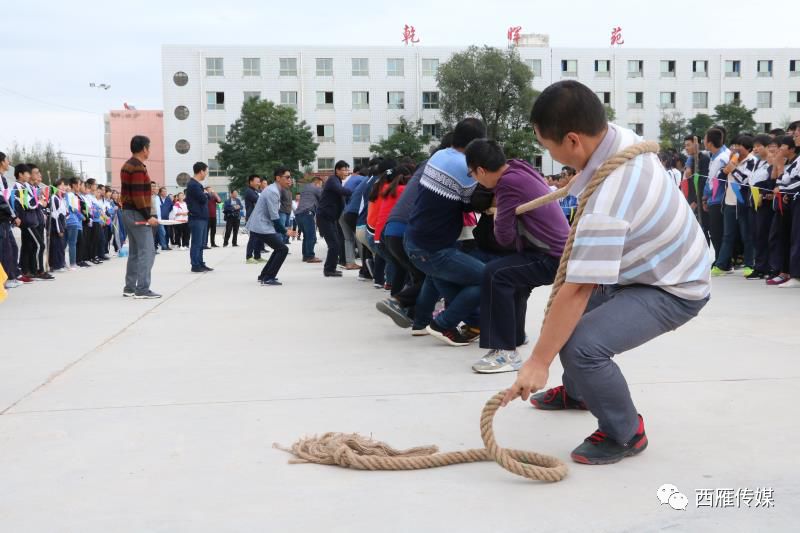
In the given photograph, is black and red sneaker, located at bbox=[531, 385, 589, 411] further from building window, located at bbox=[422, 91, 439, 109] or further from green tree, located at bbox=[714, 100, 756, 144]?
building window, located at bbox=[422, 91, 439, 109]

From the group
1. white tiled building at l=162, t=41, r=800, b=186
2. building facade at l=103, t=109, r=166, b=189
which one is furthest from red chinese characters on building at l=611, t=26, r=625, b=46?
building facade at l=103, t=109, r=166, b=189

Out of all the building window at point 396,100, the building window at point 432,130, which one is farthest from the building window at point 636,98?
the building window at point 396,100

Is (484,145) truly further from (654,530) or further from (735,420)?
(654,530)

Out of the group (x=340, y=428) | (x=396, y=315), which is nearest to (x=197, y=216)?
(x=396, y=315)

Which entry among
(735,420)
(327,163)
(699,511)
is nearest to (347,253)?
(735,420)

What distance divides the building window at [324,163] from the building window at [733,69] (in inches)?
1387

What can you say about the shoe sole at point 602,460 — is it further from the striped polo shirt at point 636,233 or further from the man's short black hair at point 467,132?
the man's short black hair at point 467,132

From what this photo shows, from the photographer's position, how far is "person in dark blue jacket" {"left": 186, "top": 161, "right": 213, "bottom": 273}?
13.4 m

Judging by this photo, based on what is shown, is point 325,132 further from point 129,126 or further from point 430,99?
point 129,126

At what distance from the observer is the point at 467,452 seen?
3223 mm

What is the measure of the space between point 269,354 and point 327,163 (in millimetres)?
63923

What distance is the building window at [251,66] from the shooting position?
220 ft

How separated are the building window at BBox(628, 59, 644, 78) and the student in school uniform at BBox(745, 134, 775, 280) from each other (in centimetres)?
6471

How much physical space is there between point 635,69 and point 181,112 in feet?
126
